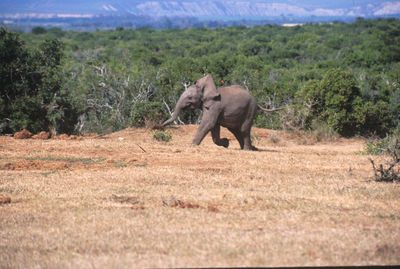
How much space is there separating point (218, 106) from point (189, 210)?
6.17m

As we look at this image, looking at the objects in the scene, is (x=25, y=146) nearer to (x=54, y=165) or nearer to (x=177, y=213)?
(x=54, y=165)

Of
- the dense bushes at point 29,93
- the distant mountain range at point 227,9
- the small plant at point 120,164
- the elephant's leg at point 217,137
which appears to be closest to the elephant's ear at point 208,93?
the elephant's leg at point 217,137

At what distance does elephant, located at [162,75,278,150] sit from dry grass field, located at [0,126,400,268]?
128 cm

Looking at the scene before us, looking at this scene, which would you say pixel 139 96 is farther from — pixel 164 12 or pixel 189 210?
pixel 164 12

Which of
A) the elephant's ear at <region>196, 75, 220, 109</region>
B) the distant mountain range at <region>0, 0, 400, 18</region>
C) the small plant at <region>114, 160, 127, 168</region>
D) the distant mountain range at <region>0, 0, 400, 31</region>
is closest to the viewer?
the small plant at <region>114, 160, 127, 168</region>

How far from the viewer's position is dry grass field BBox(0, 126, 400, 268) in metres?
5.86

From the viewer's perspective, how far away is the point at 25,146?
1301cm

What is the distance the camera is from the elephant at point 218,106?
1345 centimetres

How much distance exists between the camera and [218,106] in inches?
529

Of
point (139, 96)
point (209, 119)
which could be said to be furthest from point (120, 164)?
point (139, 96)

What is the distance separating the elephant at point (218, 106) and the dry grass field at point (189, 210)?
1282 mm

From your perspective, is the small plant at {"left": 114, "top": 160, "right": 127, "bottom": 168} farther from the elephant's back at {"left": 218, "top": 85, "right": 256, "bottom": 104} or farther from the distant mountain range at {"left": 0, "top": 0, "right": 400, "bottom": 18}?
the distant mountain range at {"left": 0, "top": 0, "right": 400, "bottom": 18}

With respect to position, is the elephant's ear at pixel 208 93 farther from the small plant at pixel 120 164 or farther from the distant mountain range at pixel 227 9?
the distant mountain range at pixel 227 9

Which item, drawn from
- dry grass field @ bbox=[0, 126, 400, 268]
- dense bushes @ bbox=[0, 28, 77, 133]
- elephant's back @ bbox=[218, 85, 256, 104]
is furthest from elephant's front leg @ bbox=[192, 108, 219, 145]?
dense bushes @ bbox=[0, 28, 77, 133]
